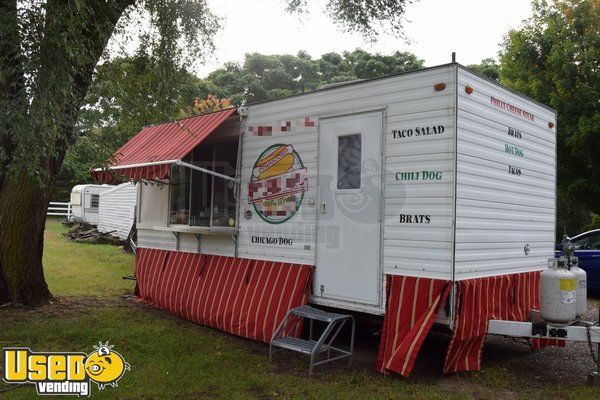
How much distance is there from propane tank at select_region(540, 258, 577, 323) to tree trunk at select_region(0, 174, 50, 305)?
22.3 feet

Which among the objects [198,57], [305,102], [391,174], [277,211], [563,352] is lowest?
[563,352]

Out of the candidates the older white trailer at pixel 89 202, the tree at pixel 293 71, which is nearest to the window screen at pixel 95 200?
the older white trailer at pixel 89 202

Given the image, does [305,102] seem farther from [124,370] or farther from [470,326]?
[124,370]

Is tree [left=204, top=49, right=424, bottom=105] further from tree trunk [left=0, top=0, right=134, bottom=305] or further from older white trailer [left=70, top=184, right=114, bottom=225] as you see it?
tree trunk [left=0, top=0, right=134, bottom=305]

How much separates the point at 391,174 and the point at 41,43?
3.55m

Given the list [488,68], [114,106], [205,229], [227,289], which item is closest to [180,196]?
[205,229]

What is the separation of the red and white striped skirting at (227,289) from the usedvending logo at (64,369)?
1659 millimetres

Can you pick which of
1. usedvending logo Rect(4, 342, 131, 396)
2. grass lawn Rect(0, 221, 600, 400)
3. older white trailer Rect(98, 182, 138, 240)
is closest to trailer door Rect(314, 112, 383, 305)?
grass lawn Rect(0, 221, 600, 400)

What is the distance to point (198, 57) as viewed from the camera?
9.15 m

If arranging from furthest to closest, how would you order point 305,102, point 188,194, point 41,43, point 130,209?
1. point 130,209
2. point 188,194
3. point 305,102
4. point 41,43

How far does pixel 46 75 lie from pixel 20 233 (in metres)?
3.83

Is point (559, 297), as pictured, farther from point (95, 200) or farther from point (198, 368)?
point (95, 200)

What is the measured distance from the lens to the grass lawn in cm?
470

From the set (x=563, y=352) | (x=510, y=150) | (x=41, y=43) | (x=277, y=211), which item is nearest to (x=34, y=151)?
(x=41, y=43)
